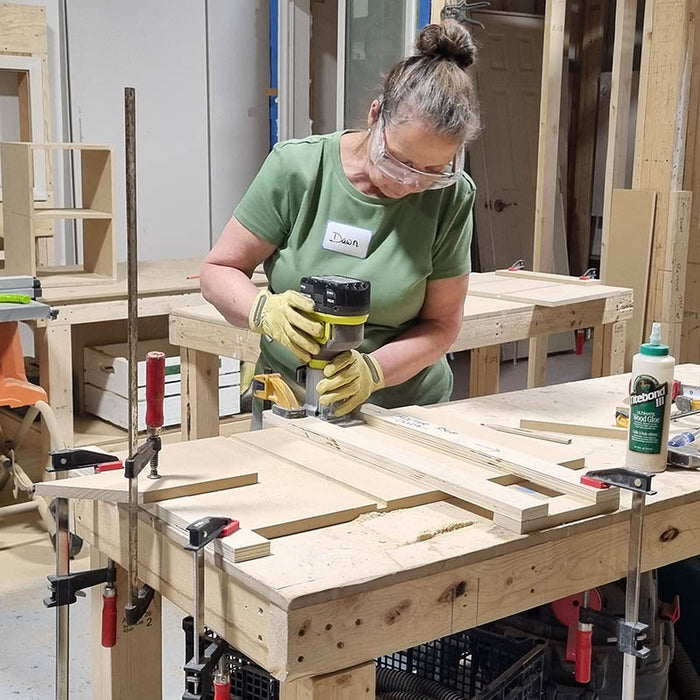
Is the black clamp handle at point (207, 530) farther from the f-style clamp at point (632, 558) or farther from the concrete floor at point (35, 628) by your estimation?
the concrete floor at point (35, 628)

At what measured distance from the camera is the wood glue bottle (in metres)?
1.50

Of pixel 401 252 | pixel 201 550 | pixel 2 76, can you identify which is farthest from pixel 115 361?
pixel 201 550

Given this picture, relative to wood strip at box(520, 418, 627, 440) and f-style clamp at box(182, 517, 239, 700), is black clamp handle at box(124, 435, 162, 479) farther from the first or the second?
wood strip at box(520, 418, 627, 440)

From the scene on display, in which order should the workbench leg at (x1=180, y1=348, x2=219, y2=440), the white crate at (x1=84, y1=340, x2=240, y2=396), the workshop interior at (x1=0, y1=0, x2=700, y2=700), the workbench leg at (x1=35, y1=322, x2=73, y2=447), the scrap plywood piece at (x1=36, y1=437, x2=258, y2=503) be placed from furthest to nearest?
1. the white crate at (x1=84, y1=340, x2=240, y2=396)
2. the workbench leg at (x1=35, y1=322, x2=73, y2=447)
3. the workbench leg at (x1=180, y1=348, x2=219, y2=440)
4. the scrap plywood piece at (x1=36, y1=437, x2=258, y2=503)
5. the workshop interior at (x1=0, y1=0, x2=700, y2=700)

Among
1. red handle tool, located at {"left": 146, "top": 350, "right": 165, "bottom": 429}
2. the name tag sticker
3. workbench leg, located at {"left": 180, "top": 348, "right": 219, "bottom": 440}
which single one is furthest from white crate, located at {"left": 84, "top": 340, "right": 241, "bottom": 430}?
red handle tool, located at {"left": 146, "top": 350, "right": 165, "bottom": 429}

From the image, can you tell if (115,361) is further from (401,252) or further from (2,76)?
(401,252)

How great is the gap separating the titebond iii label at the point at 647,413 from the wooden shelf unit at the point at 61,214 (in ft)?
8.21

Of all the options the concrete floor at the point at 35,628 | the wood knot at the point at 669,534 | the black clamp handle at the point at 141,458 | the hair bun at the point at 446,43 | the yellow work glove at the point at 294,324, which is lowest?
the concrete floor at the point at 35,628

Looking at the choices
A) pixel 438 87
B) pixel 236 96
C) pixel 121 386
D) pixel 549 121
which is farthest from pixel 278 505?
pixel 236 96

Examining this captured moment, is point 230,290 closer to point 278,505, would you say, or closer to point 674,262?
point 278,505

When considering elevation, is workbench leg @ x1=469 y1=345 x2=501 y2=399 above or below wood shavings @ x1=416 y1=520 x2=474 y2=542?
below

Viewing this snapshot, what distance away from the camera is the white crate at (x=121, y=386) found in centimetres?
379

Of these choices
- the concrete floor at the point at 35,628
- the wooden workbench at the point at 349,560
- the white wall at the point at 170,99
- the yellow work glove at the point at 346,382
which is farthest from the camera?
the white wall at the point at 170,99

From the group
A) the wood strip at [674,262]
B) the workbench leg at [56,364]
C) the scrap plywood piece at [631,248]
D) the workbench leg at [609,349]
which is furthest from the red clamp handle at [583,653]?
the wood strip at [674,262]
